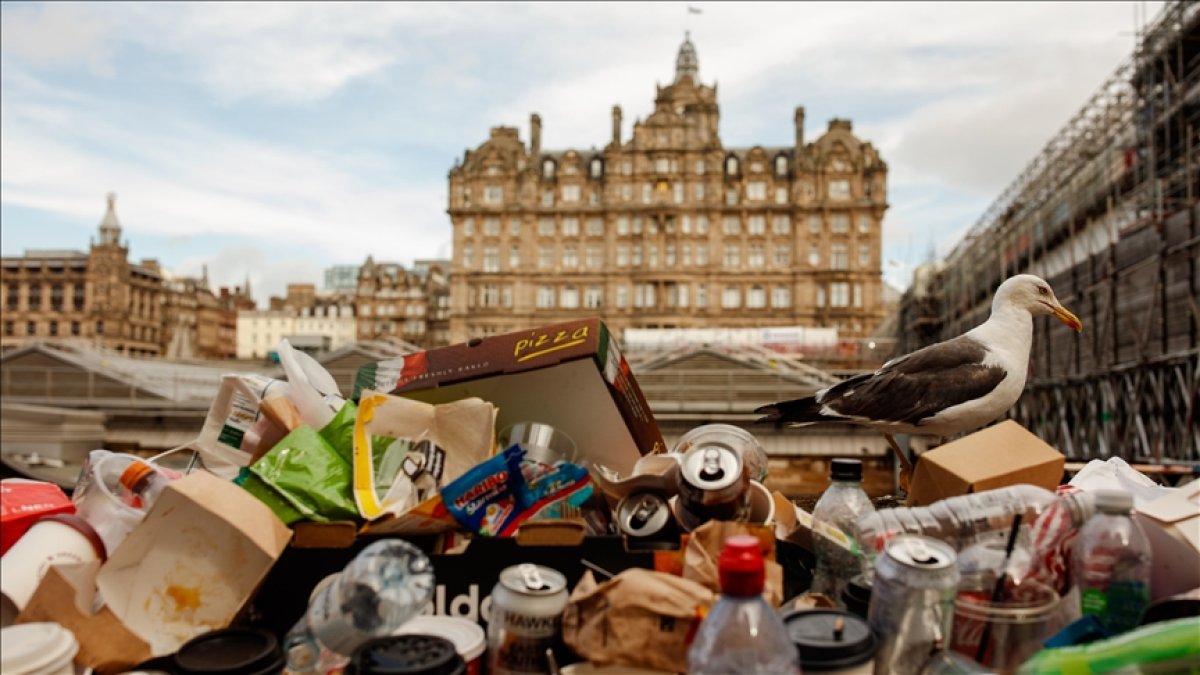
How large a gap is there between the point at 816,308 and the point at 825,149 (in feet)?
38.0

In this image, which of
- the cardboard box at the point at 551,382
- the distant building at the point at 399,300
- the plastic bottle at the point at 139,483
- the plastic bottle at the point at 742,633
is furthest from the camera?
the distant building at the point at 399,300

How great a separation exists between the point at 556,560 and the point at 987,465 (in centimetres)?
134

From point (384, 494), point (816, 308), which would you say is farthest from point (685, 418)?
point (816, 308)

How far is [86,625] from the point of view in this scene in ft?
6.57

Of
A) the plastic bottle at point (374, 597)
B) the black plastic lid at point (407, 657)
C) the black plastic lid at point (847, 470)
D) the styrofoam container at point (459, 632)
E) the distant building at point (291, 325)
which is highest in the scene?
the distant building at point (291, 325)

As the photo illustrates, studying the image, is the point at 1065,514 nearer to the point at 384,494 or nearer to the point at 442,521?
the point at 442,521

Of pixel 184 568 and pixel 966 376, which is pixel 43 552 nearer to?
pixel 184 568

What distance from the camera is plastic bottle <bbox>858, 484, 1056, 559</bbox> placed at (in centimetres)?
216

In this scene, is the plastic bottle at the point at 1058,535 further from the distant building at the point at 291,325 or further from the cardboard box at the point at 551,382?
the distant building at the point at 291,325

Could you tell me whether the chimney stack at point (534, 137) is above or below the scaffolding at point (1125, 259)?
above

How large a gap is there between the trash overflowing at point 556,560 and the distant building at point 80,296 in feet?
359

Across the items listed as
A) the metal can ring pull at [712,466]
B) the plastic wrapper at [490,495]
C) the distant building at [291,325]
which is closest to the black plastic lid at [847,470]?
the metal can ring pull at [712,466]

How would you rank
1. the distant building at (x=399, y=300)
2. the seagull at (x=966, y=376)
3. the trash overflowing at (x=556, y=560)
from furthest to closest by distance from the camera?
the distant building at (x=399, y=300) < the seagull at (x=966, y=376) < the trash overflowing at (x=556, y=560)

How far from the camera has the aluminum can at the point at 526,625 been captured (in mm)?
1981
